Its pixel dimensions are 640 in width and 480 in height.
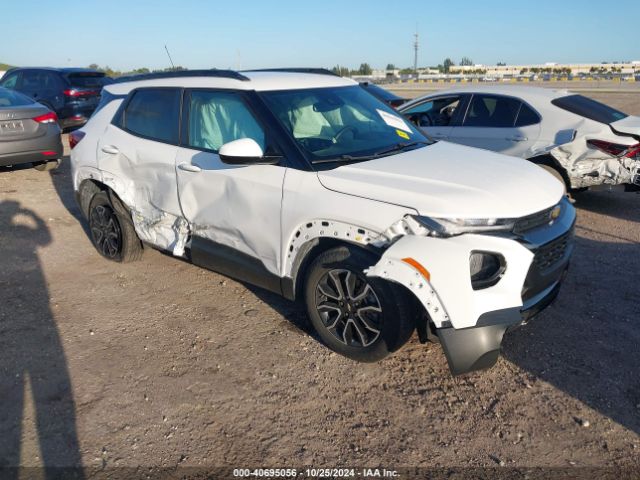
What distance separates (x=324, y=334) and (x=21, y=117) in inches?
283

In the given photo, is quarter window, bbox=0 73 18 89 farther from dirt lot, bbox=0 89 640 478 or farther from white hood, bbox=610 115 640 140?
white hood, bbox=610 115 640 140

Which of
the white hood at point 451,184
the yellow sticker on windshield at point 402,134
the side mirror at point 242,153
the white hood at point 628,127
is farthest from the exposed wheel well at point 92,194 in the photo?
the white hood at point 628,127

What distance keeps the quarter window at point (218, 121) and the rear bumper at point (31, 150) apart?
5.48 metres

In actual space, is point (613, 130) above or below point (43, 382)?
above

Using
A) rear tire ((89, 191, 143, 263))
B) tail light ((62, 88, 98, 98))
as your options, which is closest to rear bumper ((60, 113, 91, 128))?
tail light ((62, 88, 98, 98))

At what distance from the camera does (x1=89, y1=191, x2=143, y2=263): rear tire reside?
5.04 m

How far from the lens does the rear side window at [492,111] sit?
6984 millimetres

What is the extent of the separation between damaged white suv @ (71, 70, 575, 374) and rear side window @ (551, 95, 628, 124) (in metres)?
3.33

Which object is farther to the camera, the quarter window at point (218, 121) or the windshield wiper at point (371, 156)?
the quarter window at point (218, 121)

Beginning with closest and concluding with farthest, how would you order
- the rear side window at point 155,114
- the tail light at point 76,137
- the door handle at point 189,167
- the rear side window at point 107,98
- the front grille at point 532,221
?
the front grille at point 532,221, the door handle at point 189,167, the rear side window at point 155,114, the rear side window at point 107,98, the tail light at point 76,137

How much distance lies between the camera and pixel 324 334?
3561mm

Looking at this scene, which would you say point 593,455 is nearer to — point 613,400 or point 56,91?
point 613,400

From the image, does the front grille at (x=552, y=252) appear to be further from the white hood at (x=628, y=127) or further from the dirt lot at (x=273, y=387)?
the white hood at (x=628, y=127)

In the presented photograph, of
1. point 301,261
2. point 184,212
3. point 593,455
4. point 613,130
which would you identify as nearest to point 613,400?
point 593,455
